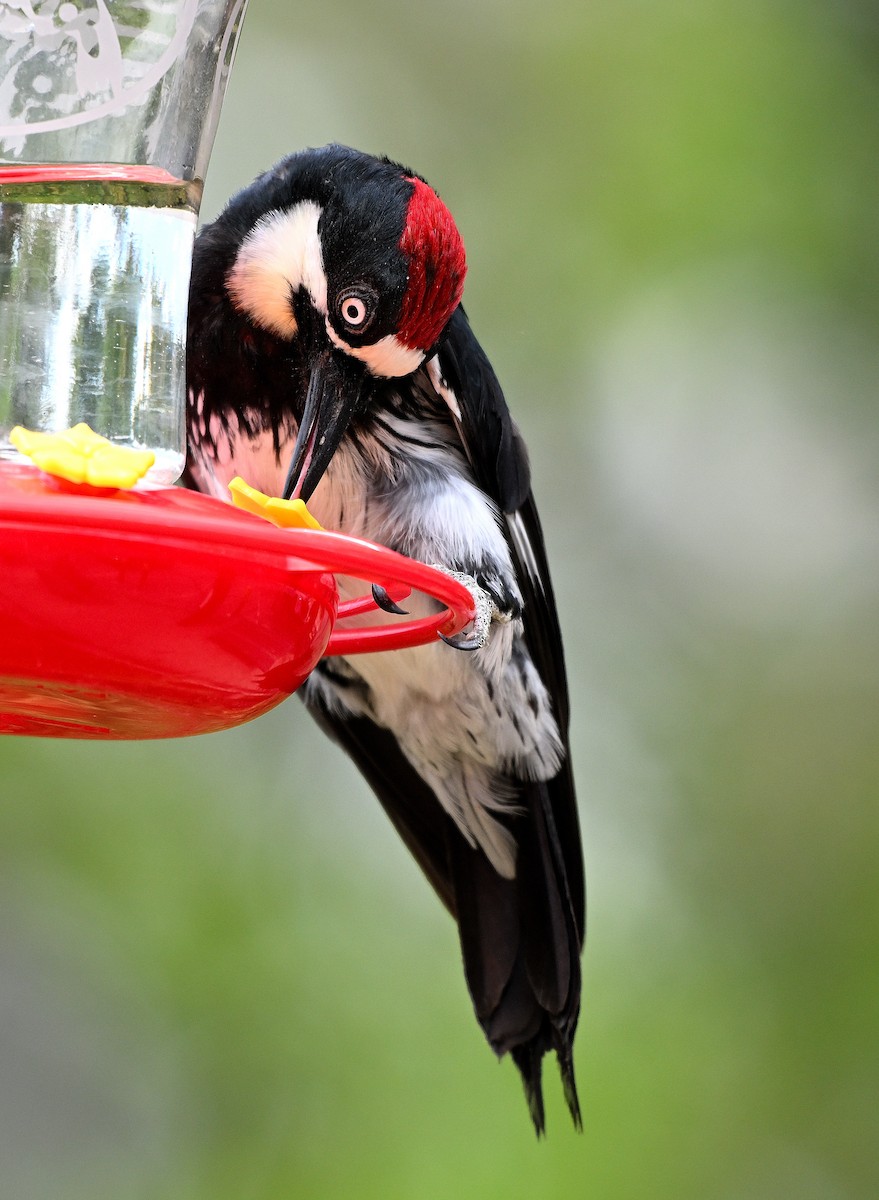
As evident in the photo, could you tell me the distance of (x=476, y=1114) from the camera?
4145mm

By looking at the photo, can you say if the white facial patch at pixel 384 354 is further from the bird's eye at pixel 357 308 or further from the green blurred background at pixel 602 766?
the green blurred background at pixel 602 766

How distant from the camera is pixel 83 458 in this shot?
1.27 m

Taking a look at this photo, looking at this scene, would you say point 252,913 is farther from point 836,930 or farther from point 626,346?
point 626,346

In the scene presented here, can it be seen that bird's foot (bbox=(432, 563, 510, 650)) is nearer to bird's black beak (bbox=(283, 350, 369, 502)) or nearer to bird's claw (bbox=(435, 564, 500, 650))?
bird's claw (bbox=(435, 564, 500, 650))

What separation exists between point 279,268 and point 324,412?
0.90 feet

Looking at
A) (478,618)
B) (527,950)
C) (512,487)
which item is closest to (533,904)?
(527,950)

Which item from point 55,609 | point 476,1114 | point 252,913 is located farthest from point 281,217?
point 476,1114

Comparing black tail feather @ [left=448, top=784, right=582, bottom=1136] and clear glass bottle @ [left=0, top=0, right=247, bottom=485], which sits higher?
clear glass bottle @ [left=0, top=0, right=247, bottom=485]

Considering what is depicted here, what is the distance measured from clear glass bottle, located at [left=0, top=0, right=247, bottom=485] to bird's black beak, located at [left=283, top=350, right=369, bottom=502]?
53cm

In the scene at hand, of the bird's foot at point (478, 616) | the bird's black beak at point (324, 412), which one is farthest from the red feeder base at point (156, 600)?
the bird's black beak at point (324, 412)

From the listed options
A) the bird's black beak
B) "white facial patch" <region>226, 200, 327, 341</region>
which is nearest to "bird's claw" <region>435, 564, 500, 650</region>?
the bird's black beak

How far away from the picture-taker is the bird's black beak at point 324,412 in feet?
7.45

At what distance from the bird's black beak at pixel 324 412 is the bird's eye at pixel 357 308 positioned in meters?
0.06

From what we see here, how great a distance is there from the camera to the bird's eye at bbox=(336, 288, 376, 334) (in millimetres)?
2287
